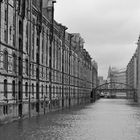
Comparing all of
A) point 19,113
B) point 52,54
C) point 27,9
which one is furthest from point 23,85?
point 52,54

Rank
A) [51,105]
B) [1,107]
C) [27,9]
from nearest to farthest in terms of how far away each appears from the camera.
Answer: [1,107] → [27,9] → [51,105]

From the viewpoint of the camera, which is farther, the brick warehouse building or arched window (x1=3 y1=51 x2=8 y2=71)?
the brick warehouse building

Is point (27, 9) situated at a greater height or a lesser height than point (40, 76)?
greater

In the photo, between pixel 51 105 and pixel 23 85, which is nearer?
pixel 23 85

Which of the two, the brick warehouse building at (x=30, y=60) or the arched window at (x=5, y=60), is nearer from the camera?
the arched window at (x=5, y=60)

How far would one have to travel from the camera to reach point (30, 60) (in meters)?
45.7

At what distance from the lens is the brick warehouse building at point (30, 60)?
36688 millimetres

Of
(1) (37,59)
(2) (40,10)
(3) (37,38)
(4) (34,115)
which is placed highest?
(2) (40,10)

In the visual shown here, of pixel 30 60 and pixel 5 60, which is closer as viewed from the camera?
pixel 5 60

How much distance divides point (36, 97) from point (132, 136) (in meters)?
25.0

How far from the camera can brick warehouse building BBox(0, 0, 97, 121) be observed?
36688 millimetres

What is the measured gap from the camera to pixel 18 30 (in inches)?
1613

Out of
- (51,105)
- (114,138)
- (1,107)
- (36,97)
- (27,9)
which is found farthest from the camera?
(51,105)

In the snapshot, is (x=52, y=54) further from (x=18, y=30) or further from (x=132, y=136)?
(x=132, y=136)
